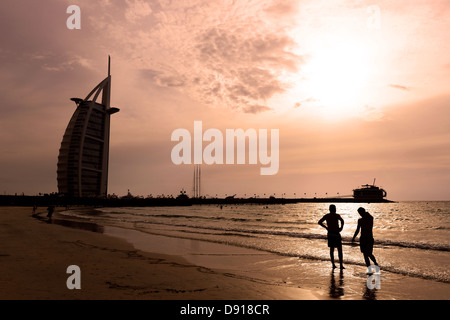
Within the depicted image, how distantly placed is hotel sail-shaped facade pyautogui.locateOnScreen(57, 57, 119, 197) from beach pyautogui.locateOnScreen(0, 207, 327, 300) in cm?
13339

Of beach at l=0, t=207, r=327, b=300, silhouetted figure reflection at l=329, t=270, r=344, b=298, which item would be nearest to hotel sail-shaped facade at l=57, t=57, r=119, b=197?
beach at l=0, t=207, r=327, b=300

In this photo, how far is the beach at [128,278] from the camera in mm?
7949

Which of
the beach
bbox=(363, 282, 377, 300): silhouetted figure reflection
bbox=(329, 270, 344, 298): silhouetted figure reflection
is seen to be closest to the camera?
the beach

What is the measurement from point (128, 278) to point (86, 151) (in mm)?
144807

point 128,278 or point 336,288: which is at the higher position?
point 128,278

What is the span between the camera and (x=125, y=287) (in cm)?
863

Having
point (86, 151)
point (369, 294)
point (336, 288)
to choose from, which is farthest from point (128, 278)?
point (86, 151)

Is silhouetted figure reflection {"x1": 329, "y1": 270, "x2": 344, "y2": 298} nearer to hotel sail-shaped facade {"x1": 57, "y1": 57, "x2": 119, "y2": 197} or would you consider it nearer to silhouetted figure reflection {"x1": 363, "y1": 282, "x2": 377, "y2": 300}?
silhouetted figure reflection {"x1": 363, "y1": 282, "x2": 377, "y2": 300}

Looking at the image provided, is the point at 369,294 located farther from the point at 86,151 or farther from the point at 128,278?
the point at 86,151

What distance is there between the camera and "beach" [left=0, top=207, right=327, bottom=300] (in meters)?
7.95

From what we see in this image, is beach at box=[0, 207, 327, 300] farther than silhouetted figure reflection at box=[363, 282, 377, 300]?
No

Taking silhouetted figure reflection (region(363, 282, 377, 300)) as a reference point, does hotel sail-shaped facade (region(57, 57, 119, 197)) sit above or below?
above

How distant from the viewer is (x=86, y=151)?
462 ft

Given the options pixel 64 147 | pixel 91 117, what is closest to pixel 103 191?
pixel 64 147
